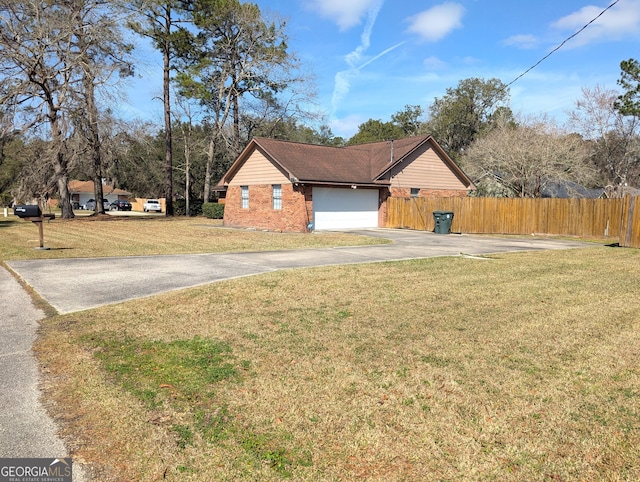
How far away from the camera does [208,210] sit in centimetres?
3691

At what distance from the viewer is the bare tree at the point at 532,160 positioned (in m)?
33.1

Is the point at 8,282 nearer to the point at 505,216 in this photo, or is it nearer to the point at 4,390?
the point at 4,390

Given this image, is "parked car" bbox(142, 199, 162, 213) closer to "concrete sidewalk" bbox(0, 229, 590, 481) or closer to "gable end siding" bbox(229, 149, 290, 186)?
"gable end siding" bbox(229, 149, 290, 186)

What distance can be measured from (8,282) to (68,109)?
23726 millimetres

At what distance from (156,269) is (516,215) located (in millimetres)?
18803

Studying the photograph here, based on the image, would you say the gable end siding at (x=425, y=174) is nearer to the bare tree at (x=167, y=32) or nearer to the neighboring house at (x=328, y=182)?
the neighboring house at (x=328, y=182)

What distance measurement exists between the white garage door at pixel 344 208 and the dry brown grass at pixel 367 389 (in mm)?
16490

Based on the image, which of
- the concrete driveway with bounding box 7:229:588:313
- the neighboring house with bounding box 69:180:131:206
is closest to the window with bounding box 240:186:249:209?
the concrete driveway with bounding box 7:229:588:313

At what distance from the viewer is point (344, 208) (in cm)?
2522

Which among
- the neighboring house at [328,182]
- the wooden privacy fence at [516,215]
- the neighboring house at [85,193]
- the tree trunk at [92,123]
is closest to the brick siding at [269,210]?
the neighboring house at [328,182]

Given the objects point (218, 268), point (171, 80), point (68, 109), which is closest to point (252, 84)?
point (171, 80)

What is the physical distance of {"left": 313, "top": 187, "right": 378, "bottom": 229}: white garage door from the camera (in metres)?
24.2

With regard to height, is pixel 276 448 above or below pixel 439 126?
below

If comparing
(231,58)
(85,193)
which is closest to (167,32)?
(231,58)
